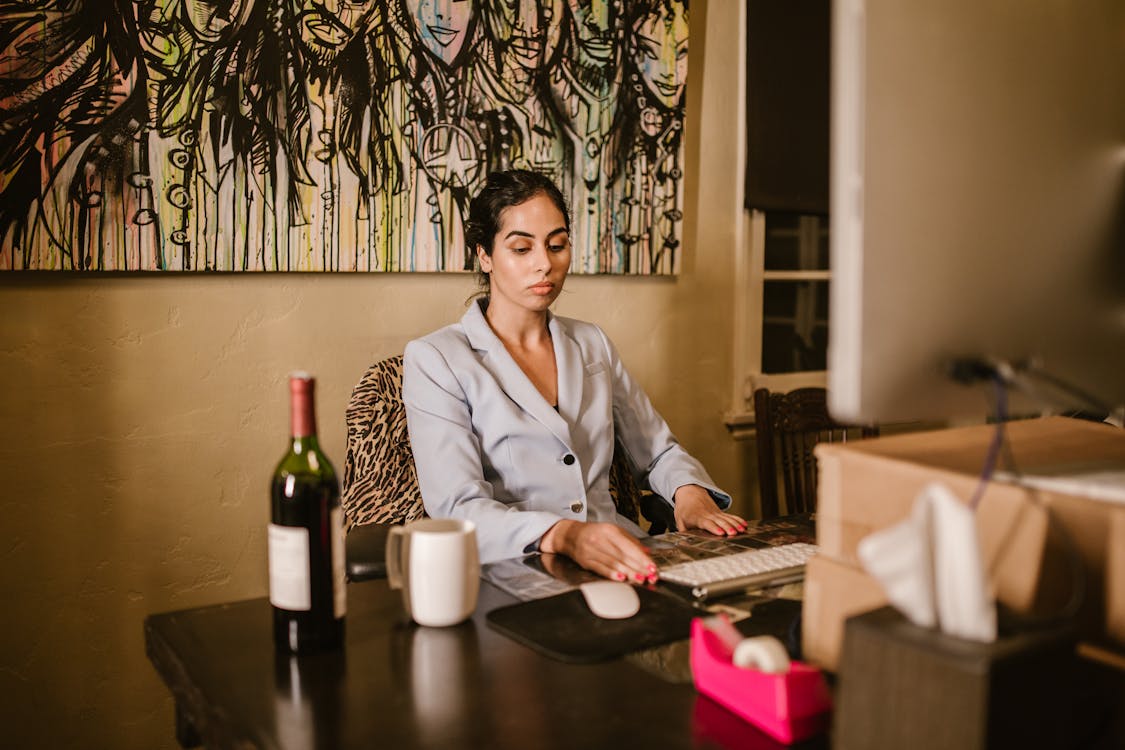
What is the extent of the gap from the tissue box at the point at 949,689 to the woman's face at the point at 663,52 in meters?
2.25

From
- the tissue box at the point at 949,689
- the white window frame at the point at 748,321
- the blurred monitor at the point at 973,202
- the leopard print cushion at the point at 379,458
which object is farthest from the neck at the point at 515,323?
the tissue box at the point at 949,689

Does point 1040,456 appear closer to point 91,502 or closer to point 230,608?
point 230,608

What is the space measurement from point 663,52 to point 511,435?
1.41m

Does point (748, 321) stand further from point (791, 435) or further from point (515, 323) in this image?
point (515, 323)

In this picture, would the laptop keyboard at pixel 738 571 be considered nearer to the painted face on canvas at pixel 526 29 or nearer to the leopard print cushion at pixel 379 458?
the leopard print cushion at pixel 379 458

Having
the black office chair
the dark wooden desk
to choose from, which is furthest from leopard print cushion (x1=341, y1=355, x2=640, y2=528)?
the dark wooden desk

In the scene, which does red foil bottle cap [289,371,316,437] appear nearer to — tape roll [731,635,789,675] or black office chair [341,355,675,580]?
tape roll [731,635,789,675]

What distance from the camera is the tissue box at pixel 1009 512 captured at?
785mm

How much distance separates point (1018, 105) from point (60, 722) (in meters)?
2.24

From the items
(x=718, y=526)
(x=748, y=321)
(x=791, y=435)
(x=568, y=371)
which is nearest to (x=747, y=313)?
(x=748, y=321)

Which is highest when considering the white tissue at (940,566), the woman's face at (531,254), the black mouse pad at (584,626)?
the woman's face at (531,254)

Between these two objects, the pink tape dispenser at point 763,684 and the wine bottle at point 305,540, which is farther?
the wine bottle at point 305,540

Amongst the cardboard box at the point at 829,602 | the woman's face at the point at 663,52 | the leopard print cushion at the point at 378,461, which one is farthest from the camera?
the woman's face at the point at 663,52

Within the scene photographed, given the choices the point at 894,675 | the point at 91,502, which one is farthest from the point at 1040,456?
the point at 91,502
